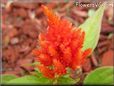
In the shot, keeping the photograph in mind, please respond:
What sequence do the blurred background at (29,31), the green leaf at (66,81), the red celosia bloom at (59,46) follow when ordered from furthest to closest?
1. the blurred background at (29,31)
2. the green leaf at (66,81)
3. the red celosia bloom at (59,46)

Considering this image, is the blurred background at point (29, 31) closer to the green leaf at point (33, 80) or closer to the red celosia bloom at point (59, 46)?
the green leaf at point (33, 80)

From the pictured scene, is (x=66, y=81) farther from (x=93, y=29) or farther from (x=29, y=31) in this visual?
(x=29, y=31)

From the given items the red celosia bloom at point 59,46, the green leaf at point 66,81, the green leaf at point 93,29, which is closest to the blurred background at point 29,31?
the green leaf at point 93,29

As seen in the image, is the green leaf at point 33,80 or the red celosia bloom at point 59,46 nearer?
the red celosia bloom at point 59,46

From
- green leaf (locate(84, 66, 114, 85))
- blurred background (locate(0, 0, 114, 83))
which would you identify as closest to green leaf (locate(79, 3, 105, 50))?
green leaf (locate(84, 66, 114, 85))

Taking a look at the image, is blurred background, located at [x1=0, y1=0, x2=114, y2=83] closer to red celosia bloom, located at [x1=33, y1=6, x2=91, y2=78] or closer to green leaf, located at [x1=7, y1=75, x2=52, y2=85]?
green leaf, located at [x1=7, y1=75, x2=52, y2=85]

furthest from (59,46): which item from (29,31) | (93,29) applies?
(29,31)
